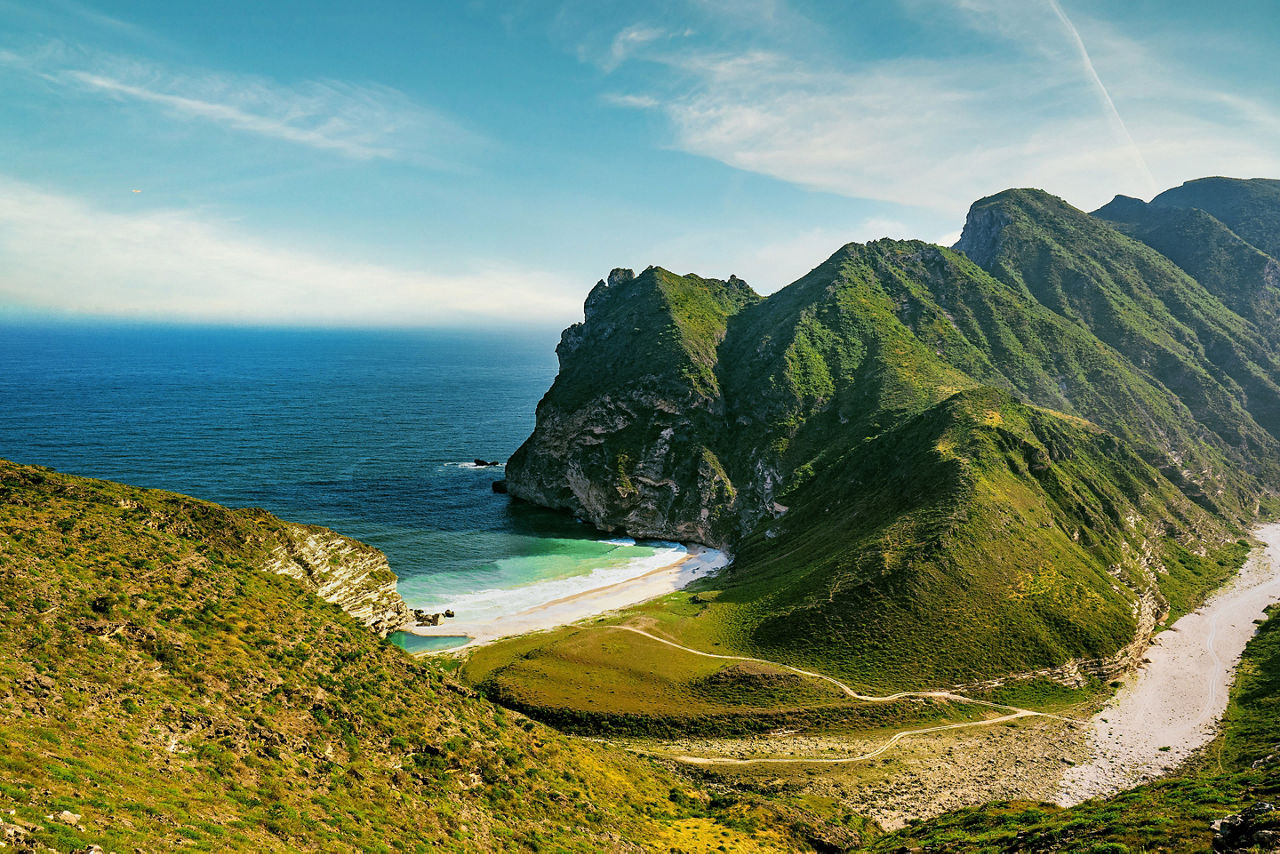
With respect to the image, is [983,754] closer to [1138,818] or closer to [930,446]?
[1138,818]

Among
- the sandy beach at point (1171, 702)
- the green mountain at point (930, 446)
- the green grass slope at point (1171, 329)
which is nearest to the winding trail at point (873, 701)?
the green mountain at point (930, 446)

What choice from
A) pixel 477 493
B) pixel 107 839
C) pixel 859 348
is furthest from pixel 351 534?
pixel 859 348

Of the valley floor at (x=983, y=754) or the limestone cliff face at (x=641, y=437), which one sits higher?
the limestone cliff face at (x=641, y=437)

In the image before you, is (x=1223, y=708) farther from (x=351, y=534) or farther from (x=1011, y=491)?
(x=351, y=534)

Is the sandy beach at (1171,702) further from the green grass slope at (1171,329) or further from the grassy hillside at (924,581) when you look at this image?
the green grass slope at (1171,329)

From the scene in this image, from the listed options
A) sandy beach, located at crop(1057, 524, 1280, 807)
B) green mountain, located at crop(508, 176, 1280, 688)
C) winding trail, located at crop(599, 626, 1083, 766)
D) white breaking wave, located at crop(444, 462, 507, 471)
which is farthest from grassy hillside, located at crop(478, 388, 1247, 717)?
white breaking wave, located at crop(444, 462, 507, 471)

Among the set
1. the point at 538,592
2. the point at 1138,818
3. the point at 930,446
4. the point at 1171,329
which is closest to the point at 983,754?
the point at 1138,818

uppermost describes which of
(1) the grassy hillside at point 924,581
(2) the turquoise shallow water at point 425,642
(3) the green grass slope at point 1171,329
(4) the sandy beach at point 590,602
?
(3) the green grass slope at point 1171,329
